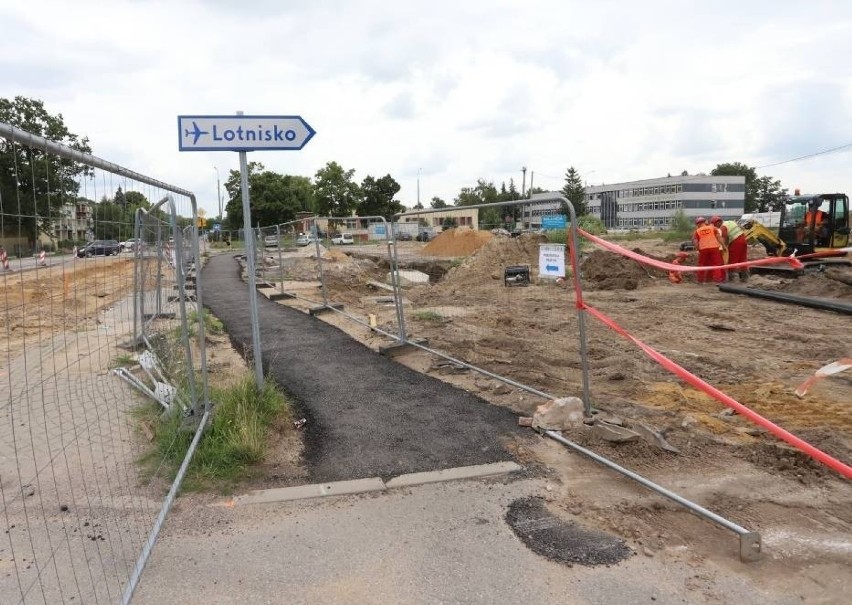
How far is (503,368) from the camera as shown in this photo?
276 inches

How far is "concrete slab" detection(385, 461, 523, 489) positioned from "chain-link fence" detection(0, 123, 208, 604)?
156 centimetres

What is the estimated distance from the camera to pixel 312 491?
3900 millimetres

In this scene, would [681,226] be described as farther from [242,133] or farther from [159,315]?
[242,133]

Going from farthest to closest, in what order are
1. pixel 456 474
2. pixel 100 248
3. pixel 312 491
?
pixel 456 474 → pixel 312 491 → pixel 100 248

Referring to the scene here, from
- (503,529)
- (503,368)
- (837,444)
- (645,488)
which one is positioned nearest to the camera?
(503,529)

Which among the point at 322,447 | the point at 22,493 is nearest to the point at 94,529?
the point at 22,493

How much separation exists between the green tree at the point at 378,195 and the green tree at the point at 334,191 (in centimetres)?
216

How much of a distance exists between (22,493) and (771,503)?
4.93 m

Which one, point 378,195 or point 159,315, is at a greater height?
point 378,195

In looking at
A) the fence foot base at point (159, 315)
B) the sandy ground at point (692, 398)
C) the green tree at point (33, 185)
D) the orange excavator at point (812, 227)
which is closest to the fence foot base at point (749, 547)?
the sandy ground at point (692, 398)

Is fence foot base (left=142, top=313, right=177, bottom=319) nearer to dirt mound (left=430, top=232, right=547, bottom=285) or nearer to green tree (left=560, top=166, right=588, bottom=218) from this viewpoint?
dirt mound (left=430, top=232, right=547, bottom=285)

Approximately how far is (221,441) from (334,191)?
→ 225 ft

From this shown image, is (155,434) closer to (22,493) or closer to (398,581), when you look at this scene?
(22,493)

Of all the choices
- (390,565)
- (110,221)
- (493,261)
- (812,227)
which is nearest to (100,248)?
(110,221)
